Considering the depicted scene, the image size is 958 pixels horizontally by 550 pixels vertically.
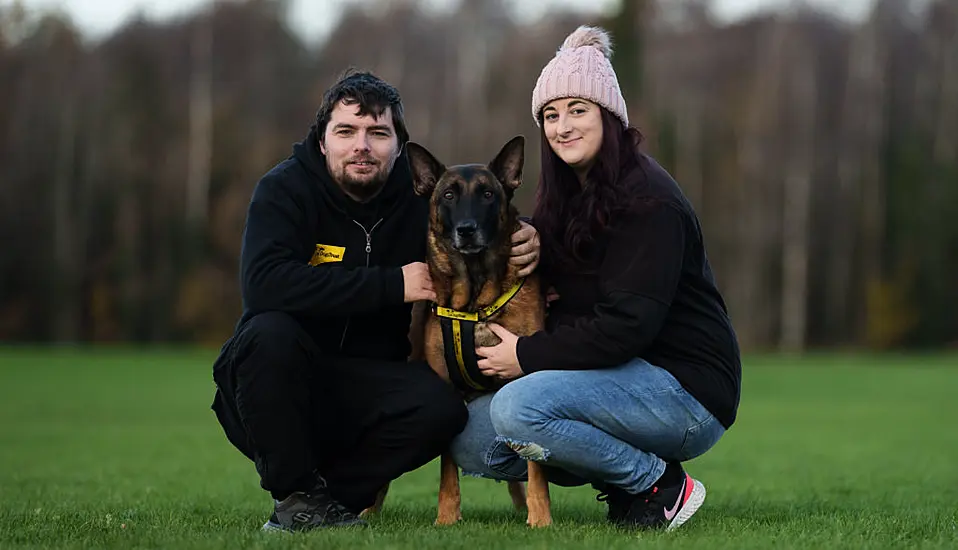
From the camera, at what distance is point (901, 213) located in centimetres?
3428

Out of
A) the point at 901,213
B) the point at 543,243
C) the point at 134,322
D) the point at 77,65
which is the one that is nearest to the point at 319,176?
Result: the point at 543,243

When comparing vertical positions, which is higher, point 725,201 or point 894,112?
point 894,112

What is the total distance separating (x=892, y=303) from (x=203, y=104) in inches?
880

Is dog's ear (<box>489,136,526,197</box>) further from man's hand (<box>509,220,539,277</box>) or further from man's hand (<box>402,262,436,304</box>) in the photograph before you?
man's hand (<box>402,262,436,304</box>)

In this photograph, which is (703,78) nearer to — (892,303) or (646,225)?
(892,303)

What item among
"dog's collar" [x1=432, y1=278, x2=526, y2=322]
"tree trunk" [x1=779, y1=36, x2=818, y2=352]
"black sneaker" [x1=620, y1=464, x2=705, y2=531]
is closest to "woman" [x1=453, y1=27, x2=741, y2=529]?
"black sneaker" [x1=620, y1=464, x2=705, y2=531]

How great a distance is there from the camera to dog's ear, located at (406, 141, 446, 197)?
5.06 metres

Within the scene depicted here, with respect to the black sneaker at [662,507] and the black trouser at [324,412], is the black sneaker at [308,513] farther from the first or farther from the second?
the black sneaker at [662,507]

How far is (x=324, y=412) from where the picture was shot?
4.89 meters

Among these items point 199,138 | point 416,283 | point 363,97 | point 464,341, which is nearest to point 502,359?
point 464,341

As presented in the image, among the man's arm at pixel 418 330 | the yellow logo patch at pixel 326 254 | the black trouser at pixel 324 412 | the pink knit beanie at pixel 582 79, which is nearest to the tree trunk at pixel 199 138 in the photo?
the man's arm at pixel 418 330

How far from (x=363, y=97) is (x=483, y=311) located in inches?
44.5

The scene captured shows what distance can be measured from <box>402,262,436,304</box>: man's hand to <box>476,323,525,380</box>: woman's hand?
349mm

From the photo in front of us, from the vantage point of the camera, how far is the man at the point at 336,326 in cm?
450
